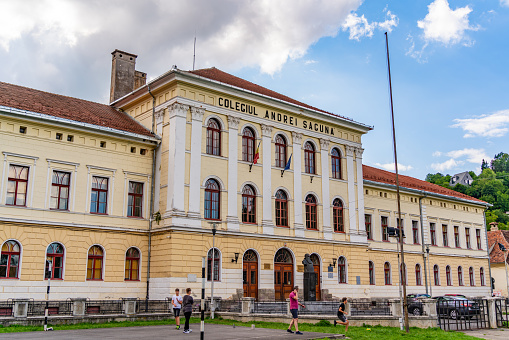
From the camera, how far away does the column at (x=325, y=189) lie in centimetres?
3831

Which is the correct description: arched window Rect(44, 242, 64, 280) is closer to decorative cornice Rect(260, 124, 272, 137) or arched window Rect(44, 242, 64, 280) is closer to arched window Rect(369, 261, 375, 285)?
decorative cornice Rect(260, 124, 272, 137)

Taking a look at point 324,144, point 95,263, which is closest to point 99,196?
point 95,263

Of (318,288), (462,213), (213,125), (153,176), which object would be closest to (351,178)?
(318,288)

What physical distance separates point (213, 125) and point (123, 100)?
730cm

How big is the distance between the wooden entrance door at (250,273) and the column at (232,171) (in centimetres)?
212

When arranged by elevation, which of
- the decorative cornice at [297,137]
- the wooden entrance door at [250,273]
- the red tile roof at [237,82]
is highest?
the red tile roof at [237,82]

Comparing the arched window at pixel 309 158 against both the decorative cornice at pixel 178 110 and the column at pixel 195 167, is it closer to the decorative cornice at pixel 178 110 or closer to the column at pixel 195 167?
the column at pixel 195 167

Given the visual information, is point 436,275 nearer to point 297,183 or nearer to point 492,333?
point 297,183

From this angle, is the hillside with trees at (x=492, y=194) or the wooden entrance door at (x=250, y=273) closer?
the wooden entrance door at (x=250, y=273)

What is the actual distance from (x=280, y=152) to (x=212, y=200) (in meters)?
6.97

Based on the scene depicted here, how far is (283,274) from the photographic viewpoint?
116ft

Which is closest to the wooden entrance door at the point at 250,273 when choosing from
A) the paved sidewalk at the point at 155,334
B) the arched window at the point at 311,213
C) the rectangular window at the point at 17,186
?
the arched window at the point at 311,213

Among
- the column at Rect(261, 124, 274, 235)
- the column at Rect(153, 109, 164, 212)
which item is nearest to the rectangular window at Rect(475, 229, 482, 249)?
the column at Rect(261, 124, 274, 235)

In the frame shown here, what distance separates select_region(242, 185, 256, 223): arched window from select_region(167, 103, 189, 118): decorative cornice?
649 centimetres
